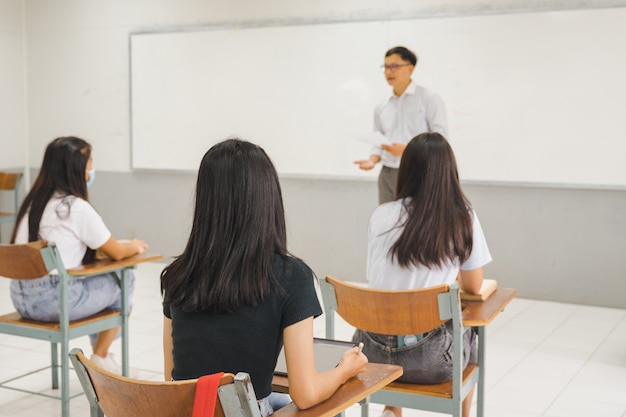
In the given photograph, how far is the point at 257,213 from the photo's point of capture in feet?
5.85

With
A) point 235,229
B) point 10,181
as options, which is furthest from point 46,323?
point 10,181

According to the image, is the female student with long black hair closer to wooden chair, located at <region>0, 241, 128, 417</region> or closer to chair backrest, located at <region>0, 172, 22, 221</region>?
wooden chair, located at <region>0, 241, 128, 417</region>

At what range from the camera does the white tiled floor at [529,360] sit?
11.8 ft

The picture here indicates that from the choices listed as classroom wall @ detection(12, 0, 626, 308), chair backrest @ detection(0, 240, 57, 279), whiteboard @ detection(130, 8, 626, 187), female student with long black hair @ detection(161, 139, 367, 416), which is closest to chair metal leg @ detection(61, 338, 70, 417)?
chair backrest @ detection(0, 240, 57, 279)

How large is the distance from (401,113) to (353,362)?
3.47 m

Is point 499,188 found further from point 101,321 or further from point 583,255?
point 101,321

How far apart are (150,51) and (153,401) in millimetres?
5821

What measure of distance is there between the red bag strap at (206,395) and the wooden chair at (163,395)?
0.05 ft

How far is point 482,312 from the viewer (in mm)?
2605

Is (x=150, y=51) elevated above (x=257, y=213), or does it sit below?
above

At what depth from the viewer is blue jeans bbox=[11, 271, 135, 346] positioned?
3.47 metres

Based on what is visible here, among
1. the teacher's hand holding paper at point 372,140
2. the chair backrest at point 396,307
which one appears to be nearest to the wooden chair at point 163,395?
the chair backrest at point 396,307

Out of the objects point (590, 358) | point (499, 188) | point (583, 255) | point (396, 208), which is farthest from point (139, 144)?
point (396, 208)

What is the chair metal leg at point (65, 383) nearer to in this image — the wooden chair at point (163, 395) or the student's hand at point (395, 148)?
the wooden chair at point (163, 395)
